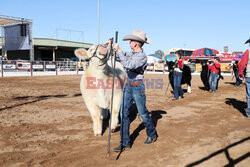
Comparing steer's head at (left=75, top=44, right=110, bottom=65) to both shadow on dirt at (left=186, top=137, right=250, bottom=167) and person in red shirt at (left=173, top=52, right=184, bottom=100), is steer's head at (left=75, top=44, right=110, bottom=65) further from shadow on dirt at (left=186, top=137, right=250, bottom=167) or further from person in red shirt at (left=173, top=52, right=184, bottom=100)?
person in red shirt at (left=173, top=52, right=184, bottom=100)

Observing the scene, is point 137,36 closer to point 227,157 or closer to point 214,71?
point 227,157

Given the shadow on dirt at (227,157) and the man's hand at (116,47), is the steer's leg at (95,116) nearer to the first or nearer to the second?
the man's hand at (116,47)

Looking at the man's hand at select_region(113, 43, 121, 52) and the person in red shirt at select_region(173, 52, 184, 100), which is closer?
the man's hand at select_region(113, 43, 121, 52)

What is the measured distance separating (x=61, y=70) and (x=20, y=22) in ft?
29.7

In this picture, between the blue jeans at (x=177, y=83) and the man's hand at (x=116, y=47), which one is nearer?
the man's hand at (x=116, y=47)

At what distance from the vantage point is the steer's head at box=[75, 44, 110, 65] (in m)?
3.83

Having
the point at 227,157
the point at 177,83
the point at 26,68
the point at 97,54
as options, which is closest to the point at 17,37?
the point at 26,68

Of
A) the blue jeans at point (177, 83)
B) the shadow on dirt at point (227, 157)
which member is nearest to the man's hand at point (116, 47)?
the shadow on dirt at point (227, 157)

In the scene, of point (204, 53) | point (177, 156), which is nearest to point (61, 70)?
point (204, 53)

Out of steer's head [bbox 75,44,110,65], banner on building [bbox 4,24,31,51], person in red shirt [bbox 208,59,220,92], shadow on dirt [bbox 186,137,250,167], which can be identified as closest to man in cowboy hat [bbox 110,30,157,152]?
steer's head [bbox 75,44,110,65]

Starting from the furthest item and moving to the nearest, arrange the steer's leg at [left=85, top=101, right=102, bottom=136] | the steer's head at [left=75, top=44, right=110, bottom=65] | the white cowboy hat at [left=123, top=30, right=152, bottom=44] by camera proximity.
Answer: the steer's leg at [left=85, top=101, right=102, bottom=136] < the steer's head at [left=75, top=44, right=110, bottom=65] < the white cowboy hat at [left=123, top=30, right=152, bottom=44]

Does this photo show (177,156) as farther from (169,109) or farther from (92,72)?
(169,109)

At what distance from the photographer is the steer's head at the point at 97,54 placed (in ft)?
12.6

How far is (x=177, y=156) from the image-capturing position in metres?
3.29
